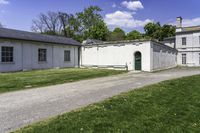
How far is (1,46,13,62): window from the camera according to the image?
20.0m

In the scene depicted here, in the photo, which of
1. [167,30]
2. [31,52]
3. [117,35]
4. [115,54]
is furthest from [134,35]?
[31,52]

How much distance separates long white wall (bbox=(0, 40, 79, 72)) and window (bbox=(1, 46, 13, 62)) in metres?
0.40

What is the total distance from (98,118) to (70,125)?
2.79 ft

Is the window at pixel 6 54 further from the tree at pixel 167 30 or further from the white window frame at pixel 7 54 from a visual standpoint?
the tree at pixel 167 30

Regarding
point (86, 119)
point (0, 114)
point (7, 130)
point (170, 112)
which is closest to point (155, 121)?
point (170, 112)

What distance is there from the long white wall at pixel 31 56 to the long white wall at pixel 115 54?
277cm

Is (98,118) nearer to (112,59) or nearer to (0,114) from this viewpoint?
(0,114)

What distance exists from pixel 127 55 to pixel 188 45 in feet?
65.7

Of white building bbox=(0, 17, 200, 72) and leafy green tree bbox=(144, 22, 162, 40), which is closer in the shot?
white building bbox=(0, 17, 200, 72)

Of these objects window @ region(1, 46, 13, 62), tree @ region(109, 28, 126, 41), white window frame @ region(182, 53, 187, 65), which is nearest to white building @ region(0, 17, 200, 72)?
window @ region(1, 46, 13, 62)

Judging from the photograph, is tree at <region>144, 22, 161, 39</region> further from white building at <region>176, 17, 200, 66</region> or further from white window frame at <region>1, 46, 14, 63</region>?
white window frame at <region>1, 46, 14, 63</region>

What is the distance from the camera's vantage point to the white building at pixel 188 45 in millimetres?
38562

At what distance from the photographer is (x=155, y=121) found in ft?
17.5

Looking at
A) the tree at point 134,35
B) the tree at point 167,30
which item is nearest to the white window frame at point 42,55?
the tree at point 134,35
